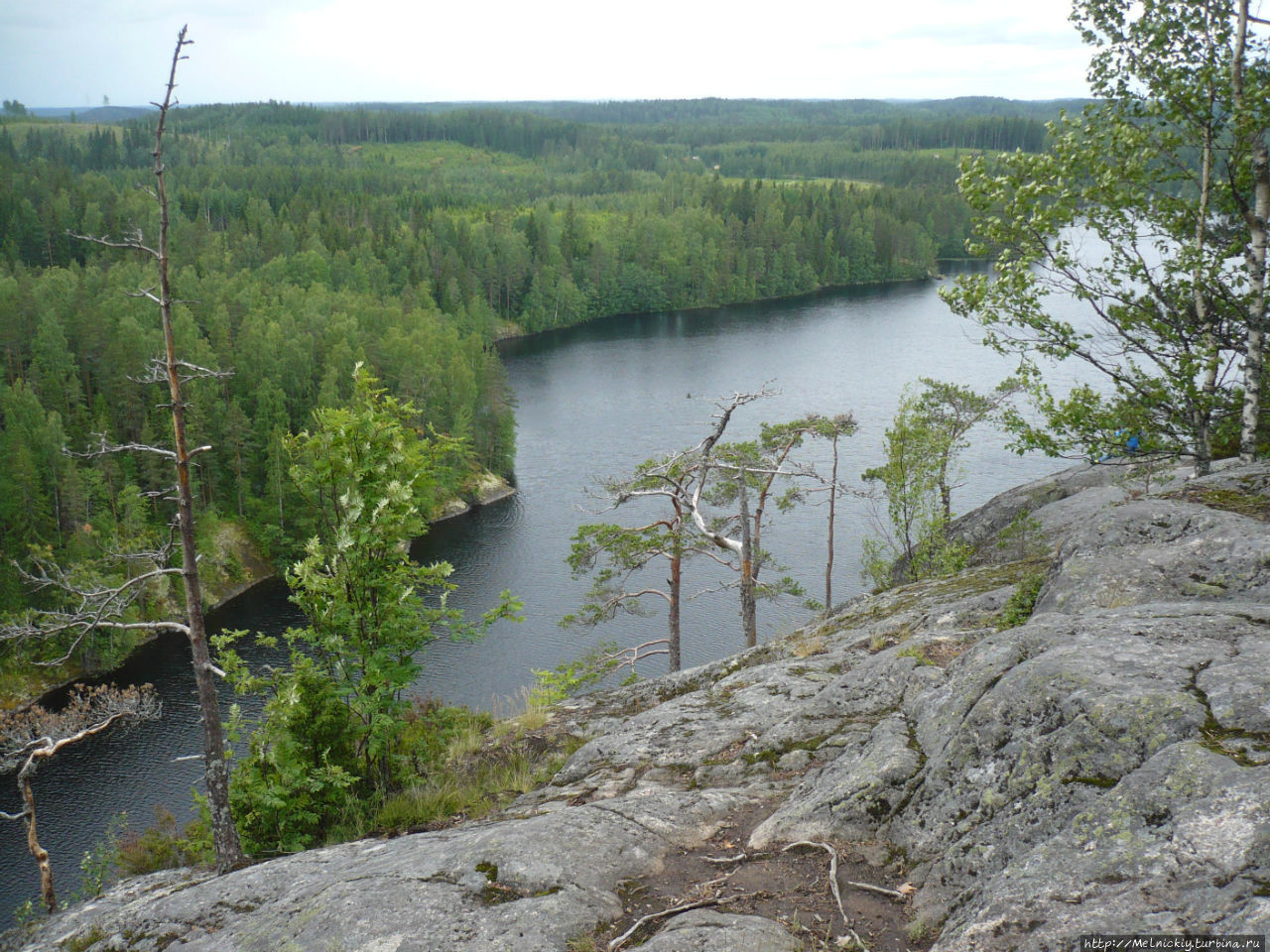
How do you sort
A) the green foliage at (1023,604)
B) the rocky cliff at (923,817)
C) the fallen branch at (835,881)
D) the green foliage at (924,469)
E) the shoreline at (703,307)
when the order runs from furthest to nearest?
the shoreline at (703,307), the green foliage at (924,469), the green foliage at (1023,604), the fallen branch at (835,881), the rocky cliff at (923,817)

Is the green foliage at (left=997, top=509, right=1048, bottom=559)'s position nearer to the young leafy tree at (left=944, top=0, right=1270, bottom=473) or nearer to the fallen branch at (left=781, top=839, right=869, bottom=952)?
the young leafy tree at (left=944, top=0, right=1270, bottom=473)

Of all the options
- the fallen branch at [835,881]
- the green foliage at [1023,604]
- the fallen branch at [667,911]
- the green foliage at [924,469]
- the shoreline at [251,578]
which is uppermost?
the green foliage at [1023,604]

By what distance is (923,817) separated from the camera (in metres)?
7.25

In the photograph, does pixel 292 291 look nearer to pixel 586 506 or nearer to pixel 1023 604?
pixel 586 506

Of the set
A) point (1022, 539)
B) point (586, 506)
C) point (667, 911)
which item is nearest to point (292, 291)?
point (586, 506)

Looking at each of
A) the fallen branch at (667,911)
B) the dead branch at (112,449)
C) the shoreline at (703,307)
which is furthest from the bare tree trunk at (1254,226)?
the shoreline at (703,307)

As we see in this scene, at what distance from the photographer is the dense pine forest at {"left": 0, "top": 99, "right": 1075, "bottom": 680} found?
184 ft

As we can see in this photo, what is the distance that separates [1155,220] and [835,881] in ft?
39.6

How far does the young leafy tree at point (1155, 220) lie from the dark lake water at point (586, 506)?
11527mm

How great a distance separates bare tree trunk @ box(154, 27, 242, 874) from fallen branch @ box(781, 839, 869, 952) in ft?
24.5

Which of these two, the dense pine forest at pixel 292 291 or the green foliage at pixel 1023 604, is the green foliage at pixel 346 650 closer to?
the dense pine forest at pixel 292 291

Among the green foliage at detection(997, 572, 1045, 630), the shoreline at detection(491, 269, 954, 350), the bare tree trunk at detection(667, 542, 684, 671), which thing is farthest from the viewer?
the shoreline at detection(491, 269, 954, 350)

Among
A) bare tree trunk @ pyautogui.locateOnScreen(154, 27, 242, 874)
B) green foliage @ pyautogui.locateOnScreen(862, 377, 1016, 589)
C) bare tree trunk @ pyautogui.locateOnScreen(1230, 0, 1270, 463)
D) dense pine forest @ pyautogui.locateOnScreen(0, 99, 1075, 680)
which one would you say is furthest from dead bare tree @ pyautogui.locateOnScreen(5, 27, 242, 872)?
green foliage @ pyautogui.locateOnScreen(862, 377, 1016, 589)

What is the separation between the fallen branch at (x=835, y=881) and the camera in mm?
6238
